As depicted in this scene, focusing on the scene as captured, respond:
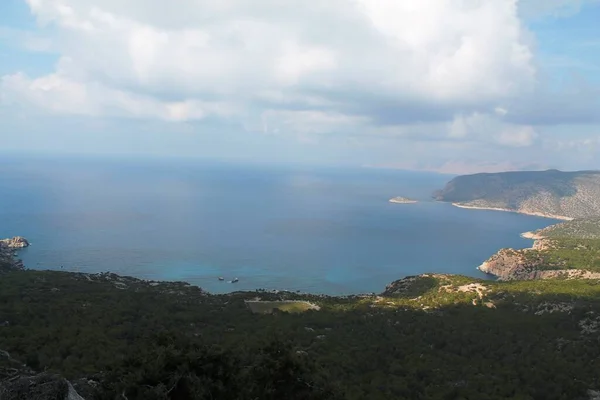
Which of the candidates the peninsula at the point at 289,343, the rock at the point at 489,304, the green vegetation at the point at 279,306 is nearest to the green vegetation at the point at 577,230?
the peninsula at the point at 289,343

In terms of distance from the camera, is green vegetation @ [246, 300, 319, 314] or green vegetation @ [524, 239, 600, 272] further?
green vegetation @ [524, 239, 600, 272]

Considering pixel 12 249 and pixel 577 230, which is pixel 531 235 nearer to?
pixel 577 230

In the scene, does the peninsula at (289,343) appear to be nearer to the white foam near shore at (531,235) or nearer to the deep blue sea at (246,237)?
the deep blue sea at (246,237)

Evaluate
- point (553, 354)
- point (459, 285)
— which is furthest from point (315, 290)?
point (553, 354)

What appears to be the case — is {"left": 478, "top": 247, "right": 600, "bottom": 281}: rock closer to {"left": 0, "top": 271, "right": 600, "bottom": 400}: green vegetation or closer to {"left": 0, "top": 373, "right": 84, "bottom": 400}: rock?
{"left": 0, "top": 271, "right": 600, "bottom": 400}: green vegetation

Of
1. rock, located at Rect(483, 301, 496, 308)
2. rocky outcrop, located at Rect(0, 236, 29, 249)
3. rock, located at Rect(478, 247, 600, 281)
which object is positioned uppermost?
rock, located at Rect(483, 301, 496, 308)

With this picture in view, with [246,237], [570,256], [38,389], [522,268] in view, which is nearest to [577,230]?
[570,256]

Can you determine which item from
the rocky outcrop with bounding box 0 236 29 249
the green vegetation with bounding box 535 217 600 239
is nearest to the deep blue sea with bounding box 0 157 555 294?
the rocky outcrop with bounding box 0 236 29 249
